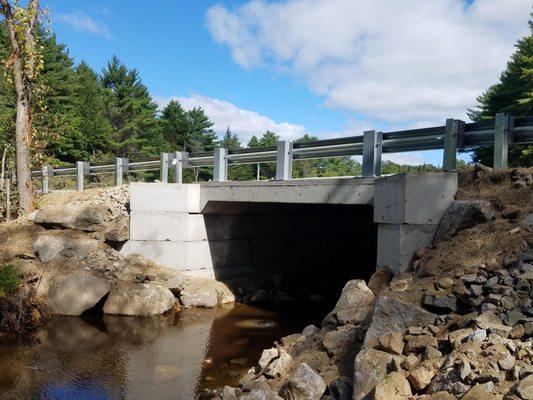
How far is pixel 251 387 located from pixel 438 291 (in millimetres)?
2548

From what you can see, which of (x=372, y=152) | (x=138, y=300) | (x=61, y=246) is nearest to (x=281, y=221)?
(x=138, y=300)

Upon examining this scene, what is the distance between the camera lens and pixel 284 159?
10312 mm

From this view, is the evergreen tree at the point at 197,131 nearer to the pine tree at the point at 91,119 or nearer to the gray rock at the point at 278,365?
the pine tree at the point at 91,119

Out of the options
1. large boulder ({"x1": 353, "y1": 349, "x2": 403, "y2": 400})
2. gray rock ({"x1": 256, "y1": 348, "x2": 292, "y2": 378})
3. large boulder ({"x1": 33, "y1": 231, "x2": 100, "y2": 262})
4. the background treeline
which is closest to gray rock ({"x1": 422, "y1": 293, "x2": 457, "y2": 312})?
large boulder ({"x1": 353, "y1": 349, "x2": 403, "y2": 400})

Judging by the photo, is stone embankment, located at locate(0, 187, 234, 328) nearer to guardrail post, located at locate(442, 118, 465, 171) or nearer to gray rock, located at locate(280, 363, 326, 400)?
gray rock, located at locate(280, 363, 326, 400)

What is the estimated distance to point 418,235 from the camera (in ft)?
23.9

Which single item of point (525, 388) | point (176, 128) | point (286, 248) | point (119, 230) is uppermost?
point (176, 128)

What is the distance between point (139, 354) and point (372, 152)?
541 centimetres

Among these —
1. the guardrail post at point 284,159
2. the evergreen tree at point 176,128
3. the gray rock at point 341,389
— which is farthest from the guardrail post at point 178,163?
the evergreen tree at point 176,128

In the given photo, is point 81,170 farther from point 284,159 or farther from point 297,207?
point 284,159

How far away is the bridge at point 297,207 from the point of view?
7.31 m

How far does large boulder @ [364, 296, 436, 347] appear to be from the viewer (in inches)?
208

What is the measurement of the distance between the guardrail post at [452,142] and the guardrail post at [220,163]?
5.82 meters

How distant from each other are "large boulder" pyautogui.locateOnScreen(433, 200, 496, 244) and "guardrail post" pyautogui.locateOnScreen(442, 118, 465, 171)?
0.84m
